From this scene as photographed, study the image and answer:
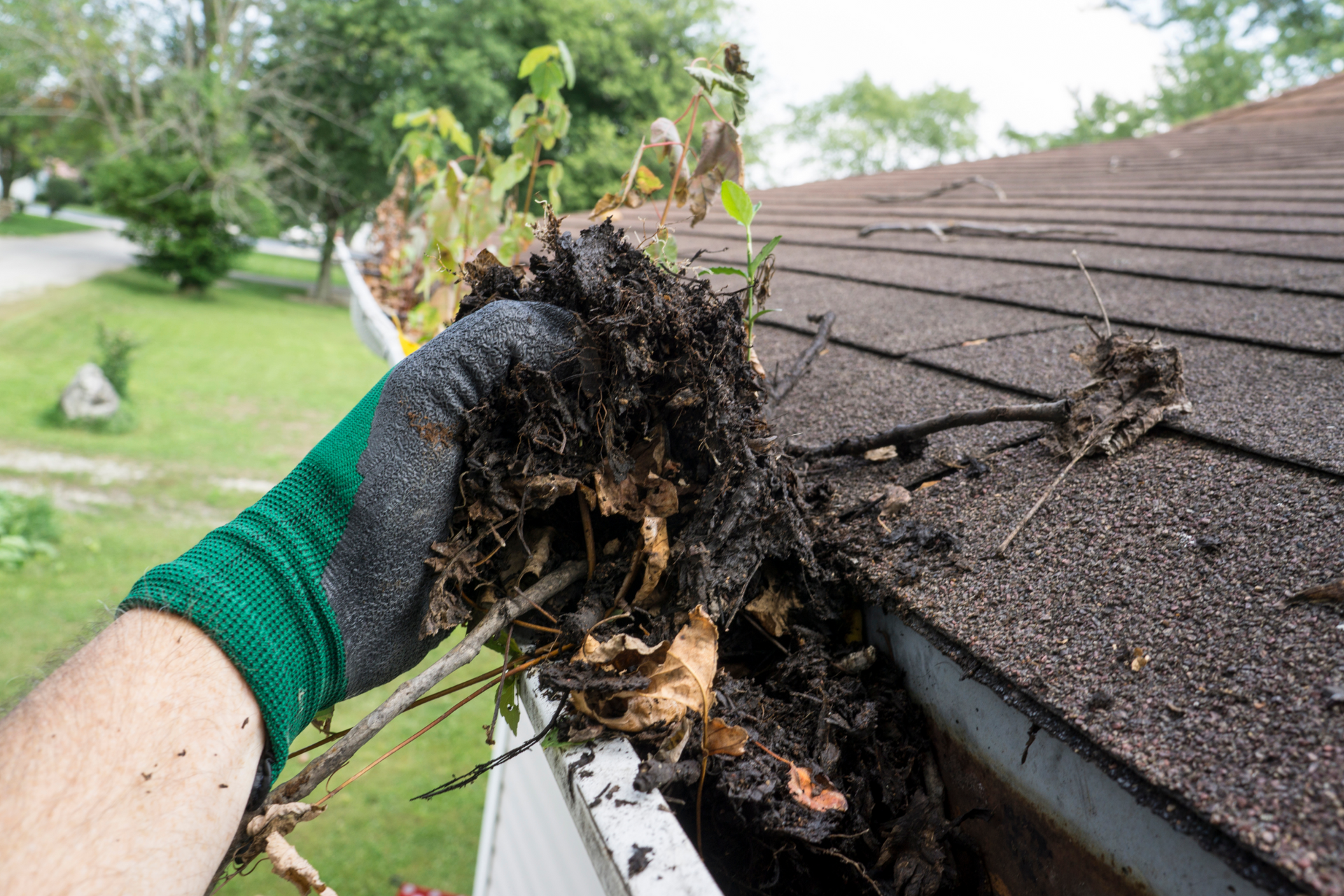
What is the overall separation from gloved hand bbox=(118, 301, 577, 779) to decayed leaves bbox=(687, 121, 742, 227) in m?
0.51

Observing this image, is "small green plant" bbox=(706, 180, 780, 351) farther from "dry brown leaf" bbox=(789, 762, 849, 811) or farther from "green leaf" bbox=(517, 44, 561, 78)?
"green leaf" bbox=(517, 44, 561, 78)

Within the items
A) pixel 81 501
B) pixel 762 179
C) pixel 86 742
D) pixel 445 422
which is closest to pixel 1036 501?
pixel 445 422

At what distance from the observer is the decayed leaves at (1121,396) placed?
116cm

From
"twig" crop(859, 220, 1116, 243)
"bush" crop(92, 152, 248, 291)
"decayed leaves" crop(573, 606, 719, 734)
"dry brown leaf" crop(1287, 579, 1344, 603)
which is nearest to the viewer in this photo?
"dry brown leaf" crop(1287, 579, 1344, 603)

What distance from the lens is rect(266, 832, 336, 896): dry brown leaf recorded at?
33.9 inches

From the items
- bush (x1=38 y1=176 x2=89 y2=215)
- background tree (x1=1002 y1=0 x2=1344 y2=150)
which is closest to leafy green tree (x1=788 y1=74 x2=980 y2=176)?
background tree (x1=1002 y1=0 x2=1344 y2=150)

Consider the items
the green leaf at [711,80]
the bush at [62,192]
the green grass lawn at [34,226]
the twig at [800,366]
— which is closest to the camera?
the green leaf at [711,80]

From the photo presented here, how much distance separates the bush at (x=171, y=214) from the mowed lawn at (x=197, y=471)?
32.4 inches

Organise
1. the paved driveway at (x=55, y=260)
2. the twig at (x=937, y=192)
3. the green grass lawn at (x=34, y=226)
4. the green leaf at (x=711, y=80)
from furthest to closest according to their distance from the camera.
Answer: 1. the green grass lawn at (x=34, y=226)
2. the paved driveway at (x=55, y=260)
3. the twig at (x=937, y=192)
4. the green leaf at (x=711, y=80)

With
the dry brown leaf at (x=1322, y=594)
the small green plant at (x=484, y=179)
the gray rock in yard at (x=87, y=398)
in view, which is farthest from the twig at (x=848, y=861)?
the gray rock in yard at (x=87, y=398)

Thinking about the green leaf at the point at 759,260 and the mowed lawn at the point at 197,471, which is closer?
the green leaf at the point at 759,260

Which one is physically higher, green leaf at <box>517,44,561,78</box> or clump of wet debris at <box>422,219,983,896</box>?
green leaf at <box>517,44,561,78</box>

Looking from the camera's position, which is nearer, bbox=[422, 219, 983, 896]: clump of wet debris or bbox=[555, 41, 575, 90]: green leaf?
bbox=[422, 219, 983, 896]: clump of wet debris

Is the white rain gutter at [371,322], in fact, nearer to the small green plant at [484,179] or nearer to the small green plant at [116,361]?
the small green plant at [484,179]
